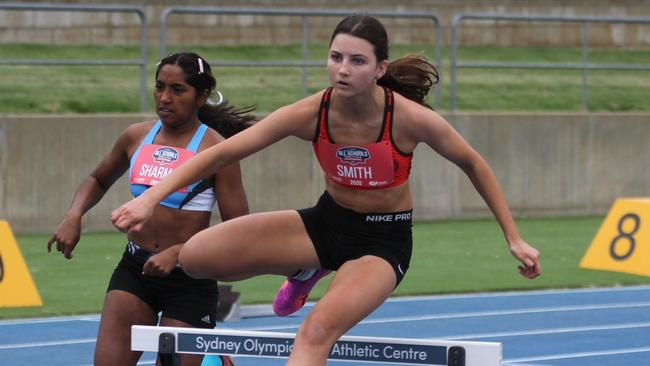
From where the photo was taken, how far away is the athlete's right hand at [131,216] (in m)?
5.33

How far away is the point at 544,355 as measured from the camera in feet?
29.6

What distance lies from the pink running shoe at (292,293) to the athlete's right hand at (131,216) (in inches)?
43.5

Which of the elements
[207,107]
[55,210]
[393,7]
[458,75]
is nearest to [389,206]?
[207,107]

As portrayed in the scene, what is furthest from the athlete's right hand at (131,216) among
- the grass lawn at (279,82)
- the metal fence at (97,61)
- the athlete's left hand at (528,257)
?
the grass lawn at (279,82)

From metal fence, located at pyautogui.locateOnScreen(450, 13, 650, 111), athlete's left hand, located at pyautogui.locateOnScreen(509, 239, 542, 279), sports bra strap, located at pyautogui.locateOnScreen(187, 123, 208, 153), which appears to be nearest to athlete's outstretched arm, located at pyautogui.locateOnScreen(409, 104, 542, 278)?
athlete's left hand, located at pyautogui.locateOnScreen(509, 239, 542, 279)

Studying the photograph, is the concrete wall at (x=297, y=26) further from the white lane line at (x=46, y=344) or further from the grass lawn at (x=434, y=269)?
the white lane line at (x=46, y=344)

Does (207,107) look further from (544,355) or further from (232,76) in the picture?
(232,76)

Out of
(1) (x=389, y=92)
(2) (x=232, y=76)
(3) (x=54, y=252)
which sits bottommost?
(3) (x=54, y=252)

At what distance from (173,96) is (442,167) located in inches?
414

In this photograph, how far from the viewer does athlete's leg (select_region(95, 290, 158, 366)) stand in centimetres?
607

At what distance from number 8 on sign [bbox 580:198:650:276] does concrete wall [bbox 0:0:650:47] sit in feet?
24.9

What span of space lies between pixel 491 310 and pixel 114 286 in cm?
490

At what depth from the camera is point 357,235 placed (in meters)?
5.86

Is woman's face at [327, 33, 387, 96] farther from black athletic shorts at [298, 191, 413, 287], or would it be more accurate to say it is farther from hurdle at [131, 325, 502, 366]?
hurdle at [131, 325, 502, 366]
